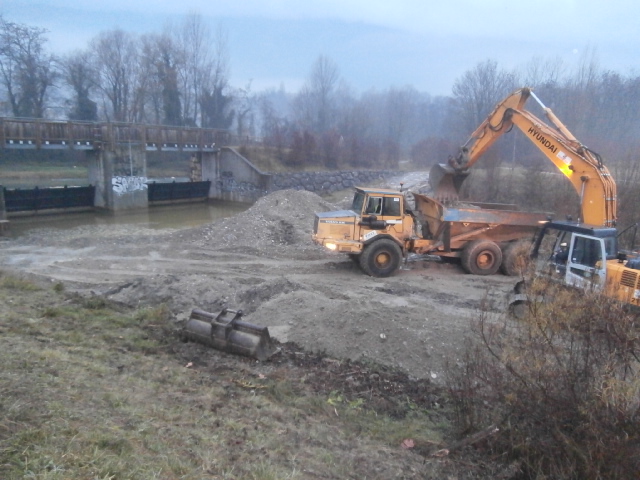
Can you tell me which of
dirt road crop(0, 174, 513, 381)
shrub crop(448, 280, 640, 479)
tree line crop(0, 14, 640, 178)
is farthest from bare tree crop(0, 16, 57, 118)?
shrub crop(448, 280, 640, 479)

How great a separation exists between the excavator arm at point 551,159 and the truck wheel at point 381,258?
2819 millimetres

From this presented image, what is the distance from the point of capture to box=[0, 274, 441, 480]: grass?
4.06 m

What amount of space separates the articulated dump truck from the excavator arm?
3.68 ft

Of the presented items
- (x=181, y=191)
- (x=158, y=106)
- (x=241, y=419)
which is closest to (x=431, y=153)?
(x=181, y=191)

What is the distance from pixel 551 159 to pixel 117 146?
26658 millimetres

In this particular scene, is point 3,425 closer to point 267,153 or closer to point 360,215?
point 360,215

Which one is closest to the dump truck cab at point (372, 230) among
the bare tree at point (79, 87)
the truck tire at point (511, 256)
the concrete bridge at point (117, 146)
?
the truck tire at point (511, 256)

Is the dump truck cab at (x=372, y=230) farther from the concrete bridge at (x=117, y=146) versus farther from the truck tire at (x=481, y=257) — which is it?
the concrete bridge at (x=117, y=146)

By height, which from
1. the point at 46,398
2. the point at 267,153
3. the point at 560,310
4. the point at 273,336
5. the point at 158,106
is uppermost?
the point at 158,106

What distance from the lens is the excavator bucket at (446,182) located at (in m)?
15.3

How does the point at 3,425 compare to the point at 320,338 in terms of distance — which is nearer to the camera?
the point at 3,425

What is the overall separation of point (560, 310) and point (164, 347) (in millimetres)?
6131

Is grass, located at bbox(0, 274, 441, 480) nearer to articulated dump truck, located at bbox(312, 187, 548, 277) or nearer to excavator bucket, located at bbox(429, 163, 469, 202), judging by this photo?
articulated dump truck, located at bbox(312, 187, 548, 277)

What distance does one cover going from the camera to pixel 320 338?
9.07 meters
